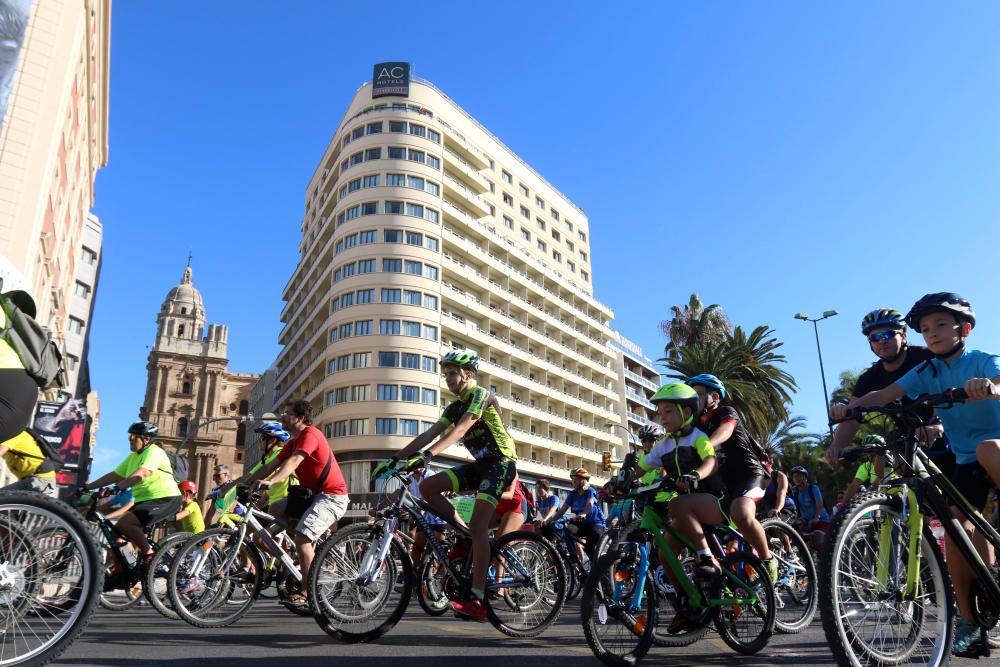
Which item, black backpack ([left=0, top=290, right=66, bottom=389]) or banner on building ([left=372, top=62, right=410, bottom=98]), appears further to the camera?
banner on building ([left=372, top=62, right=410, bottom=98])

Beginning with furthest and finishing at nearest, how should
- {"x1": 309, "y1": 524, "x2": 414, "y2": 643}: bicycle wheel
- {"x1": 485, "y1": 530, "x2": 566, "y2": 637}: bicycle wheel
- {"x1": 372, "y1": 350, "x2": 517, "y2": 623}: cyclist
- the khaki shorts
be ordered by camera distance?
the khaki shorts < {"x1": 485, "y1": 530, "x2": 566, "y2": 637}: bicycle wheel < {"x1": 372, "y1": 350, "x2": 517, "y2": 623}: cyclist < {"x1": 309, "y1": 524, "x2": 414, "y2": 643}: bicycle wheel

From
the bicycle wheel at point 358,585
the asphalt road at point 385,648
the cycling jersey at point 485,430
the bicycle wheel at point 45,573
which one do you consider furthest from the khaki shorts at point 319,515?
the bicycle wheel at point 45,573

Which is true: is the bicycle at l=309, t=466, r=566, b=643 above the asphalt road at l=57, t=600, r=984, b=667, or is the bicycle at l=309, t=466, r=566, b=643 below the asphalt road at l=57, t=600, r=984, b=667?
above

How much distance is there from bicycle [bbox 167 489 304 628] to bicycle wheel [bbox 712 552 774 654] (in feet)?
11.6

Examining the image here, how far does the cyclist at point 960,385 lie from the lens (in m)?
3.67

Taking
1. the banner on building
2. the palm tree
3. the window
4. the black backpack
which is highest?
the banner on building

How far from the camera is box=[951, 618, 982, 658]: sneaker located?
3350 mm

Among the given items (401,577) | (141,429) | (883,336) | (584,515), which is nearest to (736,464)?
(883,336)

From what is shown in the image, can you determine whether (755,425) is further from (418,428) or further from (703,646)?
(703,646)

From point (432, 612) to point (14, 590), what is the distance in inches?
145

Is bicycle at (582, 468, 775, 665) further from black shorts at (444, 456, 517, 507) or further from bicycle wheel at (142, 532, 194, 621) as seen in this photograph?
bicycle wheel at (142, 532, 194, 621)

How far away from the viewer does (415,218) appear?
55594 mm

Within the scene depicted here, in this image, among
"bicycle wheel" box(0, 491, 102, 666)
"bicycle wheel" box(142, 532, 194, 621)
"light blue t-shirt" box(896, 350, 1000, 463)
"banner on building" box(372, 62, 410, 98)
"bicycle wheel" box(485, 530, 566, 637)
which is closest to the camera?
"bicycle wheel" box(0, 491, 102, 666)

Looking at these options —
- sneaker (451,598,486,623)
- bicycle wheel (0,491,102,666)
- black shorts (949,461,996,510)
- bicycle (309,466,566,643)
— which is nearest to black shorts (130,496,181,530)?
bicycle (309,466,566,643)
